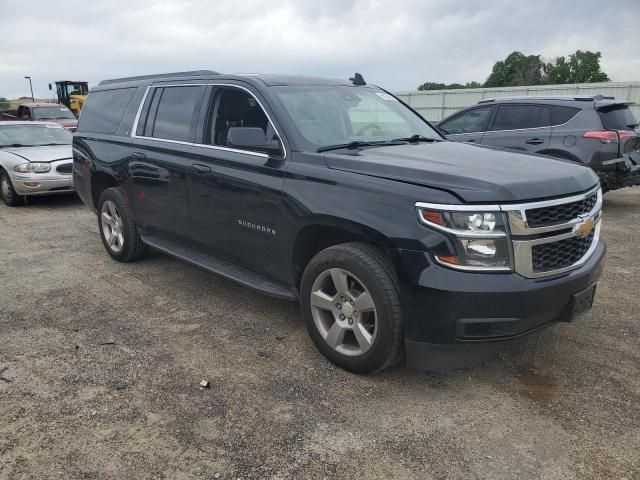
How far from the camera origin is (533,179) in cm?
304

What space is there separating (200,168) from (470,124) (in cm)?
601

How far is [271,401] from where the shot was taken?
3127mm

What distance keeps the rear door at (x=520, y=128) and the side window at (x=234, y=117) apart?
5148 mm

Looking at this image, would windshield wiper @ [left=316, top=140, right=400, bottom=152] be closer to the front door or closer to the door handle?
the front door

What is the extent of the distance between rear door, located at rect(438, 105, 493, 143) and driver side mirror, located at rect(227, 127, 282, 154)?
5675 mm

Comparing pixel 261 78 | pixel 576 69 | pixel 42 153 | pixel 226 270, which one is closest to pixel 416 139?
pixel 261 78

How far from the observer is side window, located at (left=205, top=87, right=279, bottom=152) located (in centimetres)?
388

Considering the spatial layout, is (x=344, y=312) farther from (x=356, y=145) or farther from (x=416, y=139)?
(x=416, y=139)

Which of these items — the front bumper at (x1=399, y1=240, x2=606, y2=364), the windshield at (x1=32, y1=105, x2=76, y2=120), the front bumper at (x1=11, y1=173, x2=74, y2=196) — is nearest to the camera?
the front bumper at (x1=399, y1=240, x2=606, y2=364)

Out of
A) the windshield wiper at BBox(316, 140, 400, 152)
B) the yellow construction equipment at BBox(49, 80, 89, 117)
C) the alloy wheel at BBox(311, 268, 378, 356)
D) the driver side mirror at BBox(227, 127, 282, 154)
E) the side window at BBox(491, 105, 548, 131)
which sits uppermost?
the yellow construction equipment at BBox(49, 80, 89, 117)

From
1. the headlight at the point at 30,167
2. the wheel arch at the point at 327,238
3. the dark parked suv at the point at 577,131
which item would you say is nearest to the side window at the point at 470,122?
the dark parked suv at the point at 577,131

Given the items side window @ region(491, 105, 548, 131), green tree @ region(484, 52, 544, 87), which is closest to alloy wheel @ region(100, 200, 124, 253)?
side window @ region(491, 105, 548, 131)

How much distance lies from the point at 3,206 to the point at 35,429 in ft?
26.3

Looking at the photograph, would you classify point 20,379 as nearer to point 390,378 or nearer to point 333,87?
point 390,378
